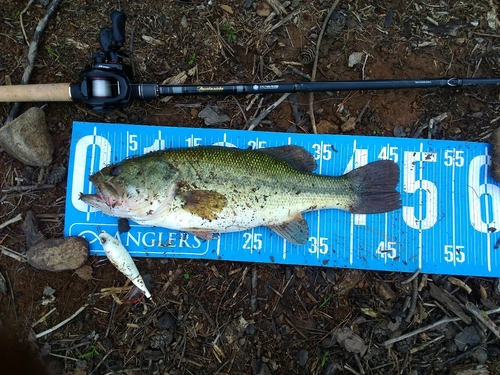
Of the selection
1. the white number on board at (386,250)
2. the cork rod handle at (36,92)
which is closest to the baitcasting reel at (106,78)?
the cork rod handle at (36,92)

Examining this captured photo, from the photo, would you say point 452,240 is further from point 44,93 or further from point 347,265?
point 44,93

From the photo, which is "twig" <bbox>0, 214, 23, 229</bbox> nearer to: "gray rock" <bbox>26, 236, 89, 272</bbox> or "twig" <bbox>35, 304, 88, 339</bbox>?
"gray rock" <bbox>26, 236, 89, 272</bbox>

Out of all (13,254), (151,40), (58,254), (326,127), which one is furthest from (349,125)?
(13,254)

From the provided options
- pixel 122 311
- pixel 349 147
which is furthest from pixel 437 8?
pixel 122 311

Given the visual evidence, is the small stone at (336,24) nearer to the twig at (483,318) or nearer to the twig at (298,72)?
the twig at (298,72)

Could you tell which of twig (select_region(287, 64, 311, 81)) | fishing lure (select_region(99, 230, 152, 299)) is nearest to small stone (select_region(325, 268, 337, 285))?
fishing lure (select_region(99, 230, 152, 299))

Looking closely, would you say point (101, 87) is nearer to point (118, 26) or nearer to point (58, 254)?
point (118, 26)
